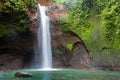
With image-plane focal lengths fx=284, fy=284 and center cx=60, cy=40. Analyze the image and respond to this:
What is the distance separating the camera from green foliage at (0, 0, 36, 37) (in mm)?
23188

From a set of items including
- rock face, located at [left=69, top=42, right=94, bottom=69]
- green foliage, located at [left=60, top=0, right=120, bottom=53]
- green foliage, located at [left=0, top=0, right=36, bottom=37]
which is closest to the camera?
green foliage, located at [left=0, top=0, right=36, bottom=37]

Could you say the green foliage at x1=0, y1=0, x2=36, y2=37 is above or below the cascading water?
above

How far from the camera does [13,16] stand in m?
23.8

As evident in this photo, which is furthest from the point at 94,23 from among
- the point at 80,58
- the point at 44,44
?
the point at 44,44

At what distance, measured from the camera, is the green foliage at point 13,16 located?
2319cm

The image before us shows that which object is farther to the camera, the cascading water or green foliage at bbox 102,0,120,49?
the cascading water

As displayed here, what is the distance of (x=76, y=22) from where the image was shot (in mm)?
26312

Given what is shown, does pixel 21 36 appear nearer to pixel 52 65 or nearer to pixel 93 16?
pixel 52 65

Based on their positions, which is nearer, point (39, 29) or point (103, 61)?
point (103, 61)

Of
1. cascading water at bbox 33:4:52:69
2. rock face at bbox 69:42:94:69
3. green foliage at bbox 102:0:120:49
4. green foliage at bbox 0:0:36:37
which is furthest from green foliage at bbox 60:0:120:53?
green foliage at bbox 0:0:36:37

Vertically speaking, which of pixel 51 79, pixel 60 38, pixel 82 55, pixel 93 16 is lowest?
pixel 51 79

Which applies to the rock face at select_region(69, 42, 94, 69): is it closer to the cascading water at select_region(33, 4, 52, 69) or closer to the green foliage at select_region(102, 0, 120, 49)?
the cascading water at select_region(33, 4, 52, 69)

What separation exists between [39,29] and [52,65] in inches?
140

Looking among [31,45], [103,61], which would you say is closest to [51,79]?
[103,61]
